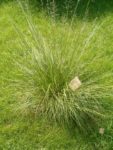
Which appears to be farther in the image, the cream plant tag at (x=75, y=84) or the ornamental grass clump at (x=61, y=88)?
the ornamental grass clump at (x=61, y=88)

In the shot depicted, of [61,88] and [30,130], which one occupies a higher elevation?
[61,88]

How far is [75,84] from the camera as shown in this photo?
13.2 feet

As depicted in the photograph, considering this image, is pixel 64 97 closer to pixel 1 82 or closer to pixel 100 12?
pixel 1 82

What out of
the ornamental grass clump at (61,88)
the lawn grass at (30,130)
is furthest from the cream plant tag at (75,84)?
the lawn grass at (30,130)

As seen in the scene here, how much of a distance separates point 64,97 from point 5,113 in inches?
28.2

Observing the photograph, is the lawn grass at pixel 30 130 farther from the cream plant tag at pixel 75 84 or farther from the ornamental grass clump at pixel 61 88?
the cream plant tag at pixel 75 84

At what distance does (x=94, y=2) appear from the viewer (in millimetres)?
6336

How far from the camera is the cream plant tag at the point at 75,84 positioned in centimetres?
399

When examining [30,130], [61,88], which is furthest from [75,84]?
[30,130]

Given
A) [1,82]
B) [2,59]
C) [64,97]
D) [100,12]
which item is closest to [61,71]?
[64,97]

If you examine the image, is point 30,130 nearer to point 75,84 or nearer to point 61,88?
point 61,88

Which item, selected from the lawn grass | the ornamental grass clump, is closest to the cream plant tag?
the ornamental grass clump

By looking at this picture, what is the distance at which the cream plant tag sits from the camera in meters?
3.99

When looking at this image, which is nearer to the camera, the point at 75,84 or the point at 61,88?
the point at 75,84
